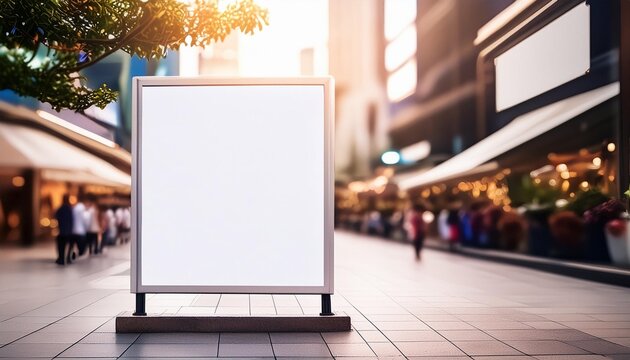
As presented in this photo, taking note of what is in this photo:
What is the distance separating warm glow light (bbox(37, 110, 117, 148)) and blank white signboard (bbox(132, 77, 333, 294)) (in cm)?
1421

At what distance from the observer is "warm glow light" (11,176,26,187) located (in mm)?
26328

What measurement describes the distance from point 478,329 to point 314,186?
2.40 metres

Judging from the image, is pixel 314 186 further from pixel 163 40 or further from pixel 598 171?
pixel 598 171

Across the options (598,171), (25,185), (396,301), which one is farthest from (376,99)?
(396,301)

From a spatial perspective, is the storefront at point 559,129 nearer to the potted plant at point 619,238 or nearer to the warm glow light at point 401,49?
the potted plant at point 619,238

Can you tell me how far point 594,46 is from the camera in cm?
1374

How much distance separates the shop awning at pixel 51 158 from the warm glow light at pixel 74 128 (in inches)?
30.0

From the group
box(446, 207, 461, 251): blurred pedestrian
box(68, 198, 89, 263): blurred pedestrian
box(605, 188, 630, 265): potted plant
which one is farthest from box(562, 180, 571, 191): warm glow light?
box(68, 198, 89, 263): blurred pedestrian

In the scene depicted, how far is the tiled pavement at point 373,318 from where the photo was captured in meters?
6.58

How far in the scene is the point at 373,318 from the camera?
28.2ft

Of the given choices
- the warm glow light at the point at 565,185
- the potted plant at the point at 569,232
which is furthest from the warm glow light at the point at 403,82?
the potted plant at the point at 569,232

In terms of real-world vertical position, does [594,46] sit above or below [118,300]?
above

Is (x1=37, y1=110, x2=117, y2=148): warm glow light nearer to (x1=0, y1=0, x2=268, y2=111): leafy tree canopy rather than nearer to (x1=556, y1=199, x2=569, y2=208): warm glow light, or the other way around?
(x1=556, y1=199, x2=569, y2=208): warm glow light

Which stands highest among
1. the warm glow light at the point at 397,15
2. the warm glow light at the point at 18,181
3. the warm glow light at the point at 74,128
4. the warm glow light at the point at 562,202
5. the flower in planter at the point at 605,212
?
the warm glow light at the point at 397,15
